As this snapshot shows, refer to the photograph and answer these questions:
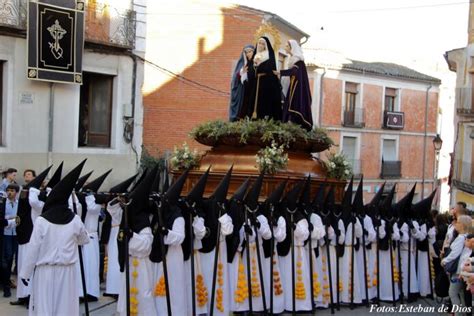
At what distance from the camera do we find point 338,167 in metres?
11.8

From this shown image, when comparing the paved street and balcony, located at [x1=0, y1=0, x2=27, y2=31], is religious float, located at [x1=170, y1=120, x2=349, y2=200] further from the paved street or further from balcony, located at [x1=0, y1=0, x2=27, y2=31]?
balcony, located at [x1=0, y1=0, x2=27, y2=31]

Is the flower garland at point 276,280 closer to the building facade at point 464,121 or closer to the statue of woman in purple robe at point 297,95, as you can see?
the statue of woman in purple robe at point 297,95

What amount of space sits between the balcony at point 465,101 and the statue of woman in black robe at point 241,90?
58.5ft

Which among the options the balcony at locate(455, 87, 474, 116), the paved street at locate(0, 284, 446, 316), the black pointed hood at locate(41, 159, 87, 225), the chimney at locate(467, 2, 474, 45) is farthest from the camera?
the chimney at locate(467, 2, 474, 45)

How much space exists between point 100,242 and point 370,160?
28.2 meters

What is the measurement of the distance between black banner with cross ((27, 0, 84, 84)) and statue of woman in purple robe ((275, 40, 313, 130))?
6297mm

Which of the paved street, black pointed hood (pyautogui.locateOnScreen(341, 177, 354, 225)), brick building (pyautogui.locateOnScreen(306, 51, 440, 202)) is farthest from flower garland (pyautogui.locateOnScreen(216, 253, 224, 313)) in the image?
brick building (pyautogui.locateOnScreen(306, 51, 440, 202))

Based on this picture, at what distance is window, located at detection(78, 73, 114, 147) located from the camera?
1720cm

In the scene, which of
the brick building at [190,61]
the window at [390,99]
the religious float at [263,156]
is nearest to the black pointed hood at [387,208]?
the religious float at [263,156]

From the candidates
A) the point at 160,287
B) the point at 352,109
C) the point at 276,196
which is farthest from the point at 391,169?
the point at 160,287

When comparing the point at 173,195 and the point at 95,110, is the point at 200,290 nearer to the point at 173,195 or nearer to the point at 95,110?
the point at 173,195

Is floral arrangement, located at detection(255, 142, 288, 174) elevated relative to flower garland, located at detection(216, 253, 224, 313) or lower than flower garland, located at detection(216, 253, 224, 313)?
elevated

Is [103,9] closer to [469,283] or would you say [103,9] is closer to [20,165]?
[20,165]

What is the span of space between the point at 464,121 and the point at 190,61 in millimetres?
11807
